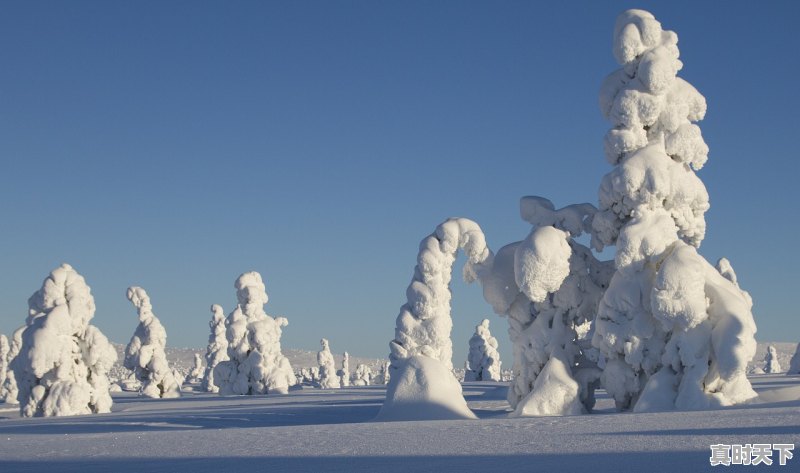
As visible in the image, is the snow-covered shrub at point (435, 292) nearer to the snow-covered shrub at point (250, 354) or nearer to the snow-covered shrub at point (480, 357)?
the snow-covered shrub at point (250, 354)

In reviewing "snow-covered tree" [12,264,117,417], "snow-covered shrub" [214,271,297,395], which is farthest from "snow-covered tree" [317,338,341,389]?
"snow-covered tree" [12,264,117,417]

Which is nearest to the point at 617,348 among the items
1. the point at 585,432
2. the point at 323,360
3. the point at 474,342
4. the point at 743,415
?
the point at 743,415

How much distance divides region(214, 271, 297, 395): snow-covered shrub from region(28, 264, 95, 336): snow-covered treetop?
463 inches

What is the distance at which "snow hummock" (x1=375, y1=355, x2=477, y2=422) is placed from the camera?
15.1 metres

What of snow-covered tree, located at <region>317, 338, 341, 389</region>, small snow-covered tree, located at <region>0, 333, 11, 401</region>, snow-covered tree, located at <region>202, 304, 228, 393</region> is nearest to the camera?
small snow-covered tree, located at <region>0, 333, 11, 401</region>

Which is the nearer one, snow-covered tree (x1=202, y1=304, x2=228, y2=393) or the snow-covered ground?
the snow-covered ground

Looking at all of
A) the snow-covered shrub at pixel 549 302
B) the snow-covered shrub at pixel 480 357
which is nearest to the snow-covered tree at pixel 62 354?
the snow-covered shrub at pixel 549 302

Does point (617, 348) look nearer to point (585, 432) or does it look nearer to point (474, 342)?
point (585, 432)

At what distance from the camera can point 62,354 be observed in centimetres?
2097

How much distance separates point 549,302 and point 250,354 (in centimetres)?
1985

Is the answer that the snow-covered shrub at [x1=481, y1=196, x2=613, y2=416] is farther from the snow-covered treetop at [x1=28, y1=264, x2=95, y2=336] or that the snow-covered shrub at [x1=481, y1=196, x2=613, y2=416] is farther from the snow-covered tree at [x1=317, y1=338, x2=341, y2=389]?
the snow-covered tree at [x1=317, y1=338, x2=341, y2=389]

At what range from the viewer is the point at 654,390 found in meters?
14.8

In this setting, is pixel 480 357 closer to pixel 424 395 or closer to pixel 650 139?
pixel 650 139

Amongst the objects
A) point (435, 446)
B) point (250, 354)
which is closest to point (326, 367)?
point (250, 354)
